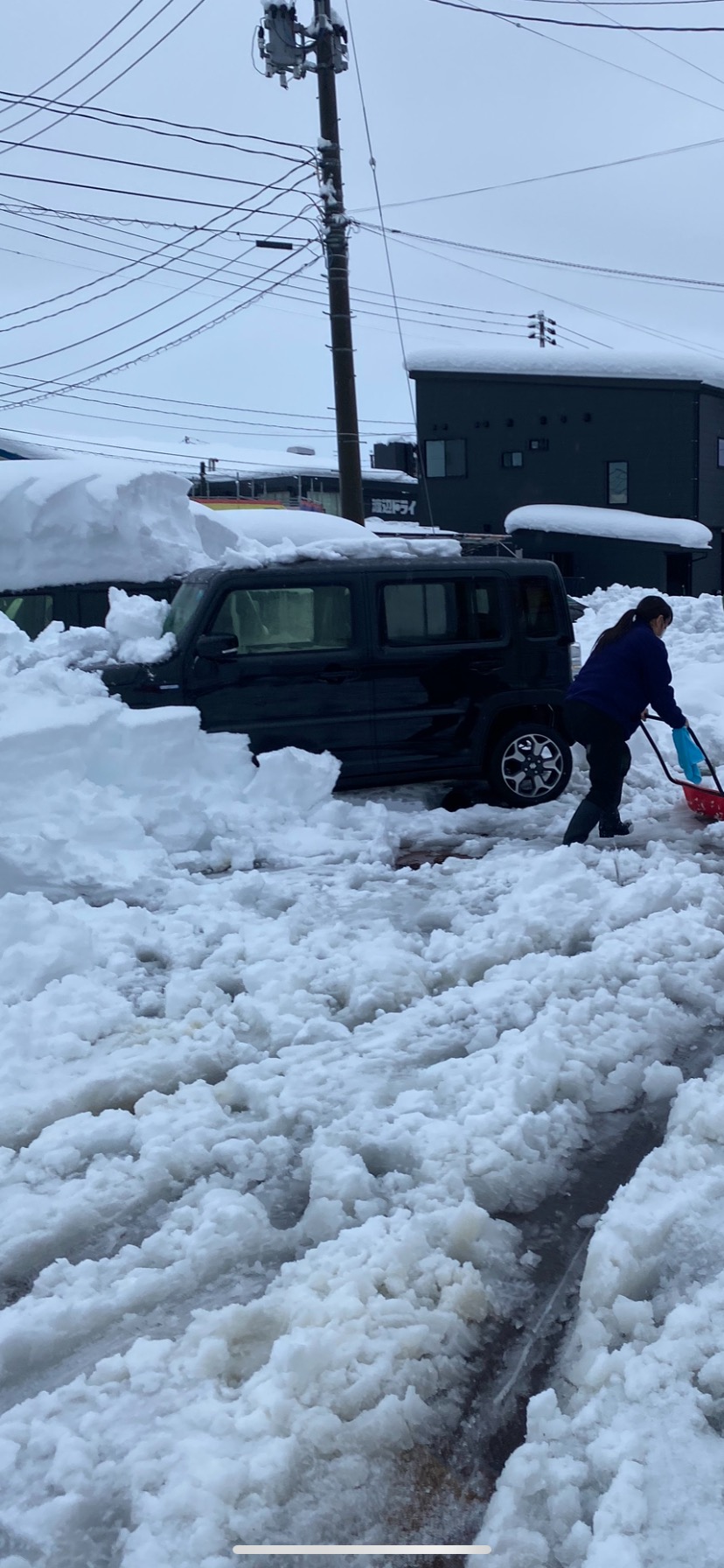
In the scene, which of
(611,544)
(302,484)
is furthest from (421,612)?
(302,484)

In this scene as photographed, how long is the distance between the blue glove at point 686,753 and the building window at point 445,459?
1002 inches

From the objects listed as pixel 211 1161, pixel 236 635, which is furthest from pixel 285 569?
pixel 211 1161

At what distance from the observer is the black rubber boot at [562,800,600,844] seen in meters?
7.23

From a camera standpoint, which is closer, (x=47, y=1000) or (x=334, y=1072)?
(x=334, y=1072)

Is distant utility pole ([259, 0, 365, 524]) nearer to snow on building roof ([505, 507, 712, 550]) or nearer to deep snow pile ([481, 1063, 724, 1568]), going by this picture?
deep snow pile ([481, 1063, 724, 1568])

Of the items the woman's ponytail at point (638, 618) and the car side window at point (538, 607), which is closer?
the woman's ponytail at point (638, 618)

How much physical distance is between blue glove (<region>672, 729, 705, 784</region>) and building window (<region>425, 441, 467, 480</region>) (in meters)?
25.4

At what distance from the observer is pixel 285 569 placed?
26.1 ft

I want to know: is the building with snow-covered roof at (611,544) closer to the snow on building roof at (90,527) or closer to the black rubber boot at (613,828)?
the snow on building roof at (90,527)

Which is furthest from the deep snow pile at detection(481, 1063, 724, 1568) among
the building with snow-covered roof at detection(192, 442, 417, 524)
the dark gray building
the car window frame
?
the building with snow-covered roof at detection(192, 442, 417, 524)

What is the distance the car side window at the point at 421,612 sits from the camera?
8234mm

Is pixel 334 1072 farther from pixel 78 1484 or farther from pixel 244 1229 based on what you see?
pixel 78 1484

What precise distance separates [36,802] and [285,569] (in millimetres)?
2416

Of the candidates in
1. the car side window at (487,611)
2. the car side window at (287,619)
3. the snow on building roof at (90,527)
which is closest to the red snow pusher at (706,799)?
the car side window at (487,611)
